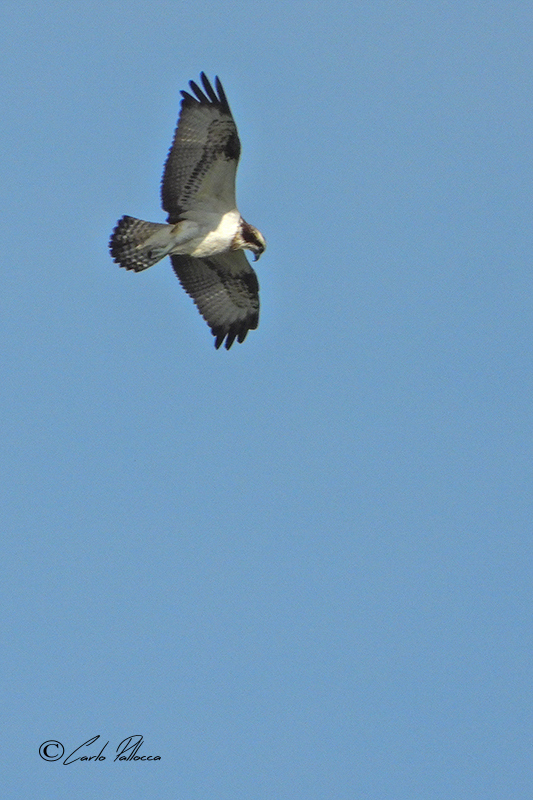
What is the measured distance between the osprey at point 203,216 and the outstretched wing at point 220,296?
0.01 metres

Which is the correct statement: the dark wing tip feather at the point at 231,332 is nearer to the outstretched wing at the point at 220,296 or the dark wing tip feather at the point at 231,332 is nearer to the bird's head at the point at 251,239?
the outstretched wing at the point at 220,296

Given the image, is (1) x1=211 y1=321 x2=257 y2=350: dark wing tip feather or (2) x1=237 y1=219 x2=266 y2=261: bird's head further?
(1) x1=211 y1=321 x2=257 y2=350: dark wing tip feather

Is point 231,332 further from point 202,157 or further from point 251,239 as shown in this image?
point 202,157

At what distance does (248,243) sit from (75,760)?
18.6ft

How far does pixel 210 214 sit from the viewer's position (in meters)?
13.3

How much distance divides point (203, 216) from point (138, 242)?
2.52 feet

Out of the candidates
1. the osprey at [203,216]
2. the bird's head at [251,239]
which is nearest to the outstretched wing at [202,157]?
the osprey at [203,216]

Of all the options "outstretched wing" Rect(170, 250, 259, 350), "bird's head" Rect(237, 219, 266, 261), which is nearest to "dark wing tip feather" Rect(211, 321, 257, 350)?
"outstretched wing" Rect(170, 250, 259, 350)

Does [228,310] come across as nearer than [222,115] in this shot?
No

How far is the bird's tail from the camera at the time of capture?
13.3m

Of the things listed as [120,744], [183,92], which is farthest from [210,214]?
[120,744]

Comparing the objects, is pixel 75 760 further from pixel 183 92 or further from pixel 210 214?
pixel 183 92

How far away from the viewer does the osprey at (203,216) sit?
12.7 meters

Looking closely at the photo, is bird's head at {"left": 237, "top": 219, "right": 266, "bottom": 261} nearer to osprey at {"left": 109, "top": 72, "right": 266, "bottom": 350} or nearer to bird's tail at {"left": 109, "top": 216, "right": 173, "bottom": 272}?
osprey at {"left": 109, "top": 72, "right": 266, "bottom": 350}
